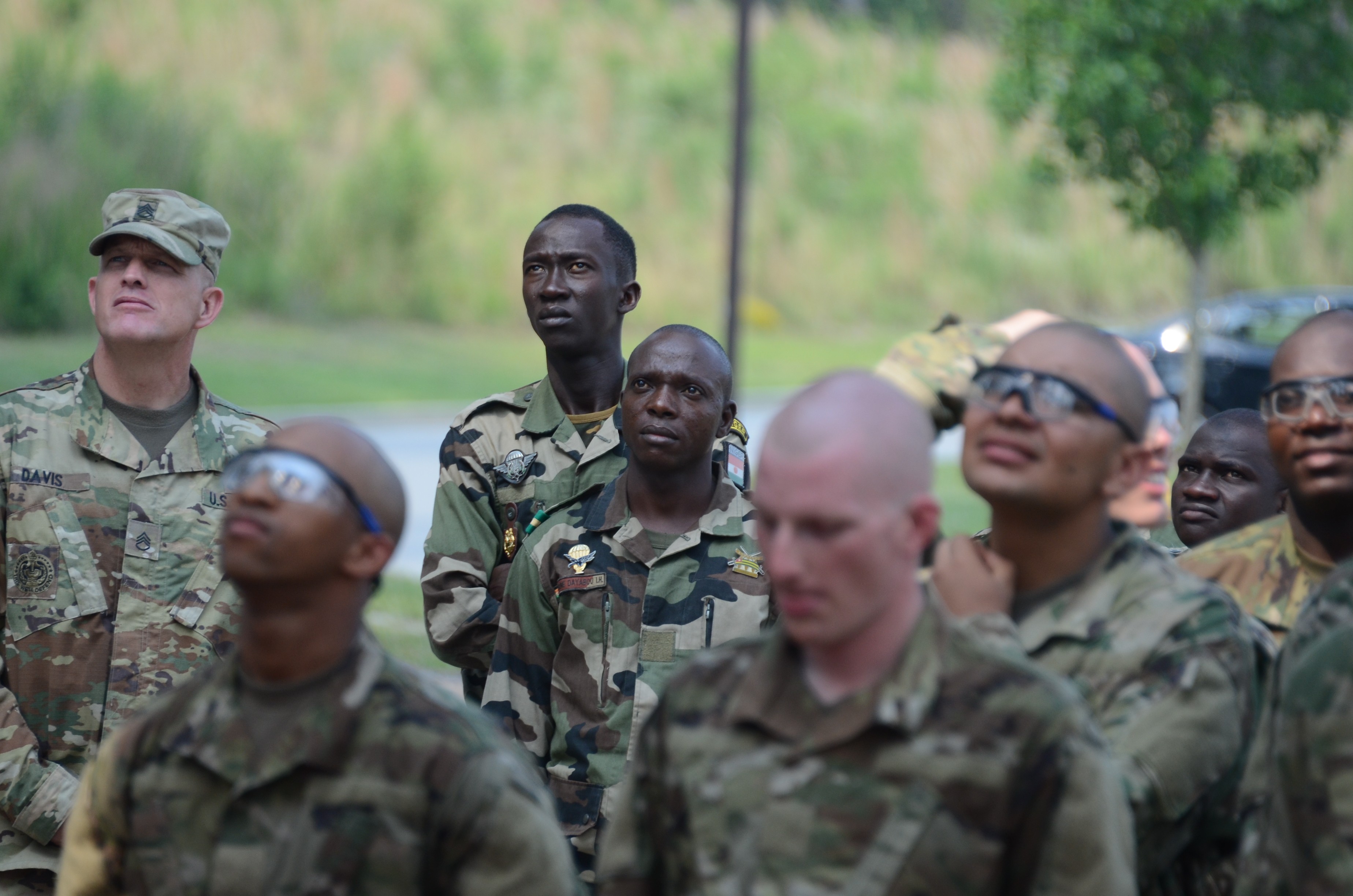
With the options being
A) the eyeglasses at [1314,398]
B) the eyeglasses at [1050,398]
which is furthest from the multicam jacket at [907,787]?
the eyeglasses at [1314,398]

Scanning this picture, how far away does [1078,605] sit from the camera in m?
2.78

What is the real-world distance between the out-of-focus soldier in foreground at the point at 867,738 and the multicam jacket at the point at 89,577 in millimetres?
2096

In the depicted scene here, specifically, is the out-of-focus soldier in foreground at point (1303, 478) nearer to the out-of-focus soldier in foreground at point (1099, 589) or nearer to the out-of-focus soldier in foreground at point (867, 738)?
the out-of-focus soldier in foreground at point (1099, 589)

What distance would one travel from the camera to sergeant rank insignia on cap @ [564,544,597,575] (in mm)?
4129

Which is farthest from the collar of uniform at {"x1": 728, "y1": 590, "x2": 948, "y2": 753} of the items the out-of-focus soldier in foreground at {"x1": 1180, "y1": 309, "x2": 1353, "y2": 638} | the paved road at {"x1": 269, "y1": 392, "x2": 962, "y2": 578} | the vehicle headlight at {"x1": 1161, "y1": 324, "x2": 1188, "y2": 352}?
the vehicle headlight at {"x1": 1161, "y1": 324, "x2": 1188, "y2": 352}

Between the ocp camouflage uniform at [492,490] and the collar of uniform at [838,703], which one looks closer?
the collar of uniform at [838,703]

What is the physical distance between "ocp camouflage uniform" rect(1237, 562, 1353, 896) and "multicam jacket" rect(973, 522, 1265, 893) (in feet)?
0.45

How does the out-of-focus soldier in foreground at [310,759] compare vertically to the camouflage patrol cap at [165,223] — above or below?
below

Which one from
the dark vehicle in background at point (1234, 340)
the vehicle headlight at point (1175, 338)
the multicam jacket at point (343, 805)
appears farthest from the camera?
the vehicle headlight at point (1175, 338)

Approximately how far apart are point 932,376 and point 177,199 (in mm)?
2545

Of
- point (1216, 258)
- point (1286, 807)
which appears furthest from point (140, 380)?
point (1216, 258)

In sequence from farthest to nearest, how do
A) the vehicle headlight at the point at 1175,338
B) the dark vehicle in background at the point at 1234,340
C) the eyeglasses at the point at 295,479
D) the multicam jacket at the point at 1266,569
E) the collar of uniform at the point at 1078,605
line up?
the vehicle headlight at the point at 1175,338, the dark vehicle in background at the point at 1234,340, the multicam jacket at the point at 1266,569, the collar of uniform at the point at 1078,605, the eyeglasses at the point at 295,479

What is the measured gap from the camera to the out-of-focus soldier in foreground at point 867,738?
2.26 m

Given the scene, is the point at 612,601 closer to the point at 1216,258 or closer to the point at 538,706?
the point at 538,706
